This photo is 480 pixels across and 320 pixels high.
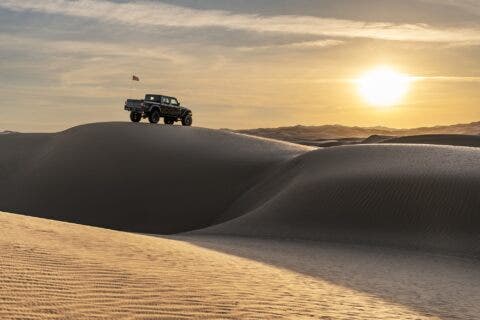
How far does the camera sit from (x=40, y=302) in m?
8.25

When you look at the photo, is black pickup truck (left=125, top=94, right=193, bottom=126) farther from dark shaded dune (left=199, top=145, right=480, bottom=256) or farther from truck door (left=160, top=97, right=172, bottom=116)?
dark shaded dune (left=199, top=145, right=480, bottom=256)

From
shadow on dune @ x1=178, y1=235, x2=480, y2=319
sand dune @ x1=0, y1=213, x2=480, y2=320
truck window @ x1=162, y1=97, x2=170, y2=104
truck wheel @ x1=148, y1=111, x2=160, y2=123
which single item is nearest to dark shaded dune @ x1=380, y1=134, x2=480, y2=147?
truck window @ x1=162, y1=97, x2=170, y2=104

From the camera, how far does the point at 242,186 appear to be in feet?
123

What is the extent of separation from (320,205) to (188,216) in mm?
10199

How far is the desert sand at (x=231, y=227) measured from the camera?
9.86 meters

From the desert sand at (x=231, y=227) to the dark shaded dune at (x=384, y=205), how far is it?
81 millimetres

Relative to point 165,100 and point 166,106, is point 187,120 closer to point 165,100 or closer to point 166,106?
point 166,106

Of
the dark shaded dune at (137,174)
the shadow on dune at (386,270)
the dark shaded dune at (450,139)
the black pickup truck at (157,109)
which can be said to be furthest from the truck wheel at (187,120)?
the dark shaded dune at (450,139)

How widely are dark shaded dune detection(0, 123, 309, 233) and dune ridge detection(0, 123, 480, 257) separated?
0.09 m

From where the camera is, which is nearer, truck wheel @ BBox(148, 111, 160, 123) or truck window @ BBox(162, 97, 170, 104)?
truck window @ BBox(162, 97, 170, 104)

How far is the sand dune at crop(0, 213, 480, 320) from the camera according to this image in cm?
870

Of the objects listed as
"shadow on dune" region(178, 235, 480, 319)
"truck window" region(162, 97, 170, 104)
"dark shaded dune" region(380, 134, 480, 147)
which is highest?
"dark shaded dune" region(380, 134, 480, 147)

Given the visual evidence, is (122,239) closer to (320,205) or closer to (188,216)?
(320,205)

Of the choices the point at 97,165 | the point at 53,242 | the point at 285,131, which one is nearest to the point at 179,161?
the point at 97,165
